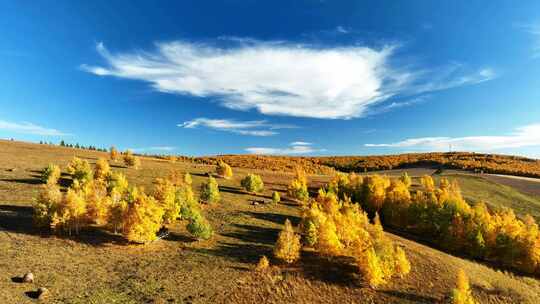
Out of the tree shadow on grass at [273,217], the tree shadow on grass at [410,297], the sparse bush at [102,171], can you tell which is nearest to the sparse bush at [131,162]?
the sparse bush at [102,171]

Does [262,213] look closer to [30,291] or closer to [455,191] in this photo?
[30,291]

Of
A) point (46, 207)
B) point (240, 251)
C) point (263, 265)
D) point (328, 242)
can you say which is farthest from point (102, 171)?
point (328, 242)

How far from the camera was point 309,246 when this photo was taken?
51094mm

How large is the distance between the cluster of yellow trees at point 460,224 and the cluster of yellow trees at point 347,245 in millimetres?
24271

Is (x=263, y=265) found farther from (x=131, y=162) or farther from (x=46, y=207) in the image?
(x=131, y=162)

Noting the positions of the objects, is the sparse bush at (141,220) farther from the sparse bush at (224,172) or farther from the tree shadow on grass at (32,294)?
the sparse bush at (224,172)

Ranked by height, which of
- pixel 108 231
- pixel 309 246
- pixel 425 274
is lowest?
pixel 425 274

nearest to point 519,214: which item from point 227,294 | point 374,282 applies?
point 374,282

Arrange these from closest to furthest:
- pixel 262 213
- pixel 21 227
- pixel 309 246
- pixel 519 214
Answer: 1. pixel 21 227
2. pixel 309 246
3. pixel 262 213
4. pixel 519 214

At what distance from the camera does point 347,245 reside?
2039 inches

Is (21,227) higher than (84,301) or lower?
higher

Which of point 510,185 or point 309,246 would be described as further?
point 510,185

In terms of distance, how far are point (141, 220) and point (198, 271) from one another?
1179 cm

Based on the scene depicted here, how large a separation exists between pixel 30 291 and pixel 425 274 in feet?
169
